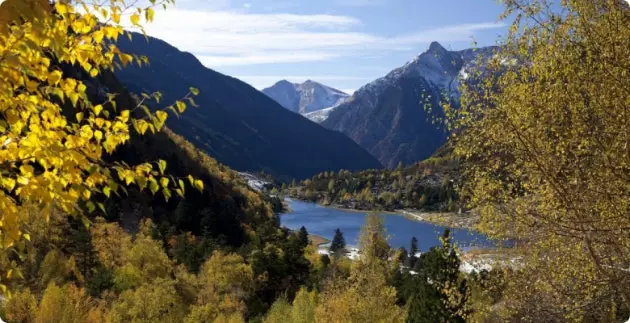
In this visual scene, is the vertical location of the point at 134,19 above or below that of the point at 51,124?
above

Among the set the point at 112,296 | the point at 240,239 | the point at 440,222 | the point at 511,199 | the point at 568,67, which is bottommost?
the point at 240,239

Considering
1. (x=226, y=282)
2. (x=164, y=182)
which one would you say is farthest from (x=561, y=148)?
(x=226, y=282)

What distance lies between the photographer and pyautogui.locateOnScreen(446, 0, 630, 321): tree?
8805 millimetres

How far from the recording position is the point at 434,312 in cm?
4341

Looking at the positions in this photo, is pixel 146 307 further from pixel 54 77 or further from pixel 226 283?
pixel 54 77

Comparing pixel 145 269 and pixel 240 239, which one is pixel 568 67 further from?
pixel 240 239

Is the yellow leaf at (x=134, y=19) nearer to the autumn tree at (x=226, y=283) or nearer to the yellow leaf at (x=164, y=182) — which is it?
the yellow leaf at (x=164, y=182)

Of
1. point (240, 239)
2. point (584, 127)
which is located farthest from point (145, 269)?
point (584, 127)

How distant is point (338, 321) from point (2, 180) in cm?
3842

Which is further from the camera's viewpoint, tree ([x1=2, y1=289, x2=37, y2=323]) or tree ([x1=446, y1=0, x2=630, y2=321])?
tree ([x1=2, y1=289, x2=37, y2=323])

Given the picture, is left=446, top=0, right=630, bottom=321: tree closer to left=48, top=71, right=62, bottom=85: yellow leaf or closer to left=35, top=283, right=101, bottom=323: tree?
left=48, top=71, right=62, bottom=85: yellow leaf

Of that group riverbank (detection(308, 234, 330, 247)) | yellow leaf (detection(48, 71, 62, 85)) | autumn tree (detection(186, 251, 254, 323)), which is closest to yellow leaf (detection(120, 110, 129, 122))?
yellow leaf (detection(48, 71, 62, 85))

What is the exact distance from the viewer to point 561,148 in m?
9.11

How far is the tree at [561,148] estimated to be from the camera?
8805 millimetres
